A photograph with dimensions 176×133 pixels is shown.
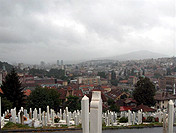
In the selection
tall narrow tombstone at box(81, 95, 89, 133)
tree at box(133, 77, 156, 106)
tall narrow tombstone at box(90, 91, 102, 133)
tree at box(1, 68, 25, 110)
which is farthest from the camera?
tree at box(133, 77, 156, 106)

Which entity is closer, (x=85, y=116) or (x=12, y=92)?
(x=85, y=116)

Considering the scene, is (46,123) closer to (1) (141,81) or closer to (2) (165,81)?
(1) (141,81)

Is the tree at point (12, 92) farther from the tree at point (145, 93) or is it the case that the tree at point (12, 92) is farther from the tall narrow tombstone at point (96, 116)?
the tall narrow tombstone at point (96, 116)

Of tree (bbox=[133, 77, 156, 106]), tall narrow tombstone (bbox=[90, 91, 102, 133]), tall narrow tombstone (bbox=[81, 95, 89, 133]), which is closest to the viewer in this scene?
tall narrow tombstone (bbox=[90, 91, 102, 133])

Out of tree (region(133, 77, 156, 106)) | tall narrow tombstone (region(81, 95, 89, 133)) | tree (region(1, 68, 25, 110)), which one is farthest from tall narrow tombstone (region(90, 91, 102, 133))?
tree (region(133, 77, 156, 106))

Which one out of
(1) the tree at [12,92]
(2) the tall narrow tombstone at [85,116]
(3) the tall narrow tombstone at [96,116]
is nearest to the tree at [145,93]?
(1) the tree at [12,92]

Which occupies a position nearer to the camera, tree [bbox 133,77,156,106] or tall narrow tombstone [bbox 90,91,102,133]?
tall narrow tombstone [bbox 90,91,102,133]

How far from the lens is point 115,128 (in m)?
10.3

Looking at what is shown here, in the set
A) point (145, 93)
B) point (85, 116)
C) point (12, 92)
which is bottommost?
point (145, 93)

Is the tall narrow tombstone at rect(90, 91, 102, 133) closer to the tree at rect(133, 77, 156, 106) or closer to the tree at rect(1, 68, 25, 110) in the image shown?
the tree at rect(1, 68, 25, 110)

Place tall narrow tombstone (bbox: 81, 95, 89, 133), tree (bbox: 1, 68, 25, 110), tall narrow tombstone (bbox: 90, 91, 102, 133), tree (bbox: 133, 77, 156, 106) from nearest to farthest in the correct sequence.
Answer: tall narrow tombstone (bbox: 90, 91, 102, 133), tall narrow tombstone (bbox: 81, 95, 89, 133), tree (bbox: 1, 68, 25, 110), tree (bbox: 133, 77, 156, 106)

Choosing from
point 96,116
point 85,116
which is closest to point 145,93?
point 85,116

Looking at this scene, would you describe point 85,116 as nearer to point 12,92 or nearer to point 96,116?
point 96,116

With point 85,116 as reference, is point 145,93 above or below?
below
